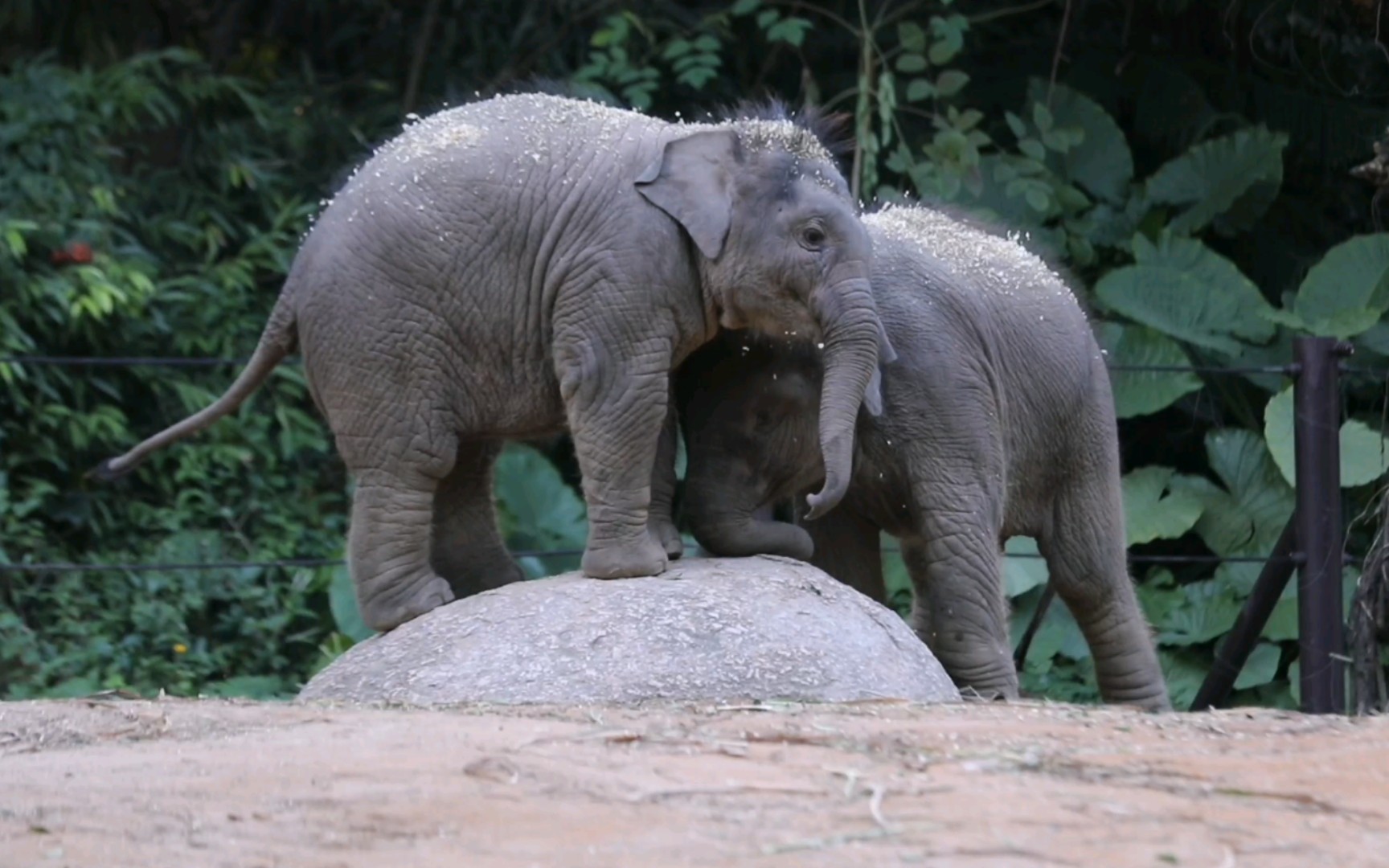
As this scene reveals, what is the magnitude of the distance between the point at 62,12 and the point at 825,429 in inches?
254

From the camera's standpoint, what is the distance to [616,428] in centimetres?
594

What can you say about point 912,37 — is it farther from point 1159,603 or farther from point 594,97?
point 1159,603

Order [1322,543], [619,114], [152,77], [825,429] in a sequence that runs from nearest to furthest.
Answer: [825,429] → [619,114] → [1322,543] → [152,77]

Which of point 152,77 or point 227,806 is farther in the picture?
point 152,77

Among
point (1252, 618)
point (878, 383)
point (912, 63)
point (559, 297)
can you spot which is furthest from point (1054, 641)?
point (559, 297)

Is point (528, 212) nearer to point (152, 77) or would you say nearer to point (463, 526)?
point (463, 526)

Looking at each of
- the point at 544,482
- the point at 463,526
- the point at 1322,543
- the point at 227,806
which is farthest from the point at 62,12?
the point at 227,806

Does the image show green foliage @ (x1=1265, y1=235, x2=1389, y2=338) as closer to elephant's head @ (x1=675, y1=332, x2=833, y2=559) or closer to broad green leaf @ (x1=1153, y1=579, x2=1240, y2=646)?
broad green leaf @ (x1=1153, y1=579, x2=1240, y2=646)

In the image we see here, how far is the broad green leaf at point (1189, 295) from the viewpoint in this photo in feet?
32.2

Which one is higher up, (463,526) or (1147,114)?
(1147,114)

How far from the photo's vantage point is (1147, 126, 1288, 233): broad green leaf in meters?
10.3

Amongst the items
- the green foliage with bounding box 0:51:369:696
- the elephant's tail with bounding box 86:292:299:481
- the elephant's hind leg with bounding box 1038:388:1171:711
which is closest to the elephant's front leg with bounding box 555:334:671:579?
the elephant's tail with bounding box 86:292:299:481

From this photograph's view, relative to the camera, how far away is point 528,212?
613 cm

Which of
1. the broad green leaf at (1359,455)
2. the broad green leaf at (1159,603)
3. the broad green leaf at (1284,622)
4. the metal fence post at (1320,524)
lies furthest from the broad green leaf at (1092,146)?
the metal fence post at (1320,524)
